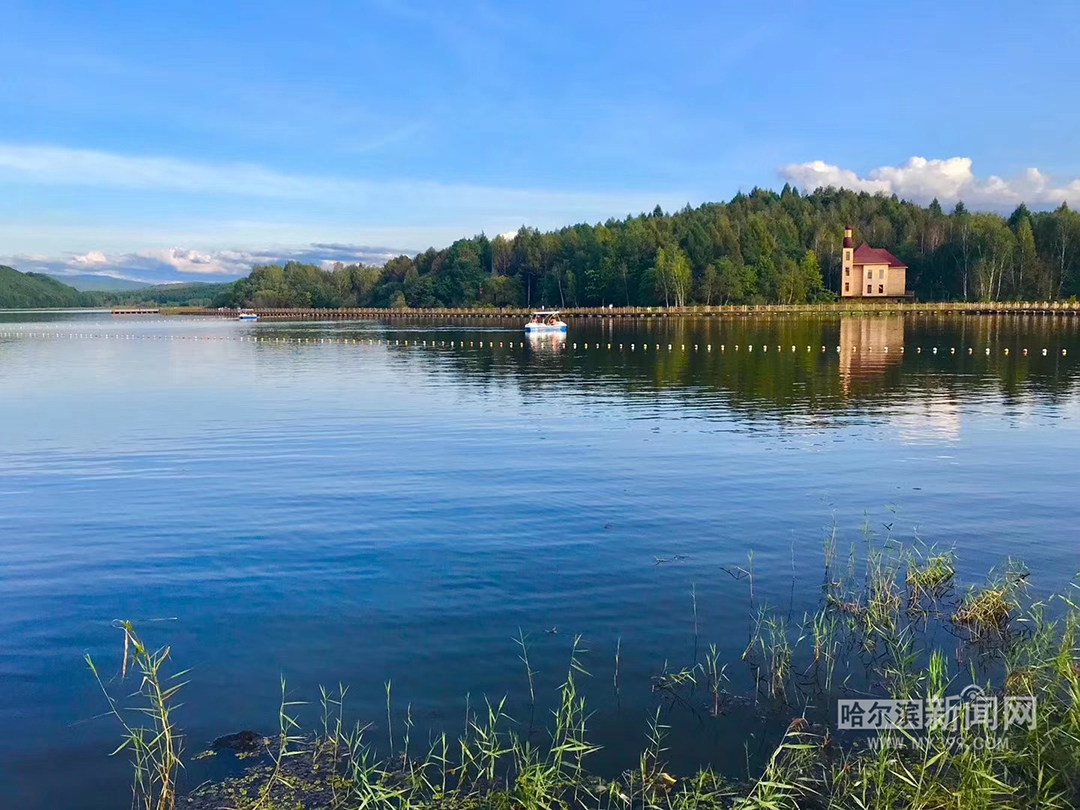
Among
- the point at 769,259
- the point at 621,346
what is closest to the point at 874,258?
the point at 769,259

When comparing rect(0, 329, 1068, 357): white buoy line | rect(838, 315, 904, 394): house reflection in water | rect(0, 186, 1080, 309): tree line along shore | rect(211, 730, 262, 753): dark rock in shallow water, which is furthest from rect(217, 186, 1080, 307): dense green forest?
rect(211, 730, 262, 753): dark rock in shallow water

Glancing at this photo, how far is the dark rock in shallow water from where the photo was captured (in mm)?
8812

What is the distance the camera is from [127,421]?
3297 centimetres

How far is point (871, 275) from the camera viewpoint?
15300 cm

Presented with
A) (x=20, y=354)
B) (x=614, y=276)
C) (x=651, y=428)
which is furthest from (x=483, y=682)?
(x=614, y=276)

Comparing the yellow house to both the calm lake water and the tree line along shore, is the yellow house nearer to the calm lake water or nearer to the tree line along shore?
the tree line along shore

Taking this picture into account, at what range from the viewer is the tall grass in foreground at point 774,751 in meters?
7.57

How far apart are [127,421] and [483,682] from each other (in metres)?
27.8

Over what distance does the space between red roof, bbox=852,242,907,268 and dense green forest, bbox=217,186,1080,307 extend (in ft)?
20.4

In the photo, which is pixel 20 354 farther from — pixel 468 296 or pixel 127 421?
pixel 468 296

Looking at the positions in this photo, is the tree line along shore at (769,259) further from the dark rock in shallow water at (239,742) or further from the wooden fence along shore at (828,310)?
the dark rock in shallow water at (239,742)

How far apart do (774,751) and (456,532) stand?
9333mm

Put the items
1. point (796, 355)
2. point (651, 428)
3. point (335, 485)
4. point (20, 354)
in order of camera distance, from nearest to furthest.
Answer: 1. point (335, 485)
2. point (651, 428)
3. point (796, 355)
4. point (20, 354)

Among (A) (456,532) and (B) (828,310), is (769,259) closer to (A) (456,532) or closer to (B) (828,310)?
(B) (828,310)
